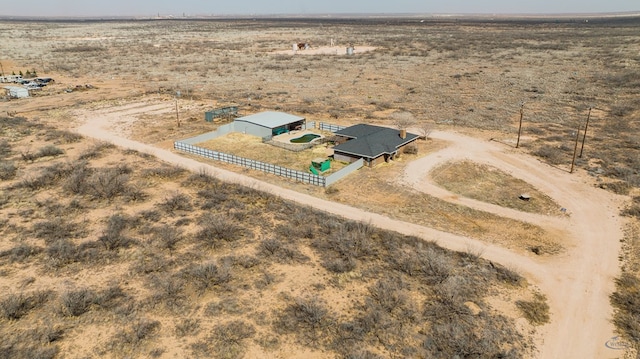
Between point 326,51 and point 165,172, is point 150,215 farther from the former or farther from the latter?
point 326,51

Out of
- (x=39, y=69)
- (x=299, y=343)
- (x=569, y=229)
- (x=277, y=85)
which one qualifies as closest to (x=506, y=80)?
(x=277, y=85)

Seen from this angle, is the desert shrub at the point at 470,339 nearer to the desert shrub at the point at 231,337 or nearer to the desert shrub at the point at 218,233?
the desert shrub at the point at 231,337

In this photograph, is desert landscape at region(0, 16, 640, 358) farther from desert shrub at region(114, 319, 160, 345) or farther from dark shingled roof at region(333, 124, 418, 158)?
dark shingled roof at region(333, 124, 418, 158)

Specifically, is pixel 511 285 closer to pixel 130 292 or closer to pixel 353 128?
pixel 130 292

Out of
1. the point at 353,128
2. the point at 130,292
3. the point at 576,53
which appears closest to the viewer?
the point at 130,292

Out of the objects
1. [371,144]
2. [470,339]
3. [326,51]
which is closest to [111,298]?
[470,339]

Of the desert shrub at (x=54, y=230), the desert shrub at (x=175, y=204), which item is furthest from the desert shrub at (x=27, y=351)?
the desert shrub at (x=175, y=204)
